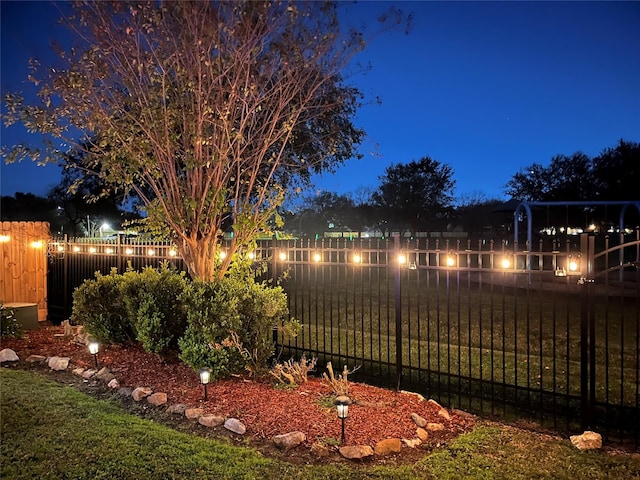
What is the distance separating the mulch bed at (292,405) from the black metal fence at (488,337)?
2.40ft

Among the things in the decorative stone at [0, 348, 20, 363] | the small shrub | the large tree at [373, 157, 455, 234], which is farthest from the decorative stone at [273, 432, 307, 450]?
the large tree at [373, 157, 455, 234]

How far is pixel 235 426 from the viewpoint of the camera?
16.5 ft

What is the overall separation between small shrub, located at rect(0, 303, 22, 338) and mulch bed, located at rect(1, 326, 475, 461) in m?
2.20

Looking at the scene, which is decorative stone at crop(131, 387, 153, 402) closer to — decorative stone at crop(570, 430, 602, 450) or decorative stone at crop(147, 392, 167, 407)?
decorative stone at crop(147, 392, 167, 407)

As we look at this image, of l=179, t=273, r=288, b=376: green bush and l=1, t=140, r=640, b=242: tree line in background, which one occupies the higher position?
l=1, t=140, r=640, b=242: tree line in background

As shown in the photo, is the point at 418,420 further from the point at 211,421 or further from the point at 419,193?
the point at 419,193

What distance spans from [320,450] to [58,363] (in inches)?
185

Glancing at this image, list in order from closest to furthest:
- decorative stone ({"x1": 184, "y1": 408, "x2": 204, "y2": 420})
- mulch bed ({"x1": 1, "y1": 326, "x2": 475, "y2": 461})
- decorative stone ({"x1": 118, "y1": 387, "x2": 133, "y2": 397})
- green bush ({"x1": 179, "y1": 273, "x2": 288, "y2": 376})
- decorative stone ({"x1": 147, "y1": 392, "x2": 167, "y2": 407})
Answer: mulch bed ({"x1": 1, "y1": 326, "x2": 475, "y2": 461}) < decorative stone ({"x1": 184, "y1": 408, "x2": 204, "y2": 420}) < decorative stone ({"x1": 147, "y1": 392, "x2": 167, "y2": 407}) < decorative stone ({"x1": 118, "y1": 387, "x2": 133, "y2": 397}) < green bush ({"x1": 179, "y1": 273, "x2": 288, "y2": 376})

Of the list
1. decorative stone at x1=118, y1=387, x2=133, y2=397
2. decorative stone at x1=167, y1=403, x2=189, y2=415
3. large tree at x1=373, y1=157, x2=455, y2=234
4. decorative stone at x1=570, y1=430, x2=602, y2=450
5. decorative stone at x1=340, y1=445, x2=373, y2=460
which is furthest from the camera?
large tree at x1=373, y1=157, x2=455, y2=234

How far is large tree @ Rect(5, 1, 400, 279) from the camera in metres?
6.88

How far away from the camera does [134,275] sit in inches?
326

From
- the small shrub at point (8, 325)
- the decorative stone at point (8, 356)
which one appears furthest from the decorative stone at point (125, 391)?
the small shrub at point (8, 325)

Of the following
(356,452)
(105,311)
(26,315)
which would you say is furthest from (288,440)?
(26,315)

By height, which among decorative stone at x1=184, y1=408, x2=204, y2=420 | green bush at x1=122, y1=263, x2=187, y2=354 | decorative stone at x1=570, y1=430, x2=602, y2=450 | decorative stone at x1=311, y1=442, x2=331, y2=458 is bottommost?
decorative stone at x1=570, y1=430, x2=602, y2=450
